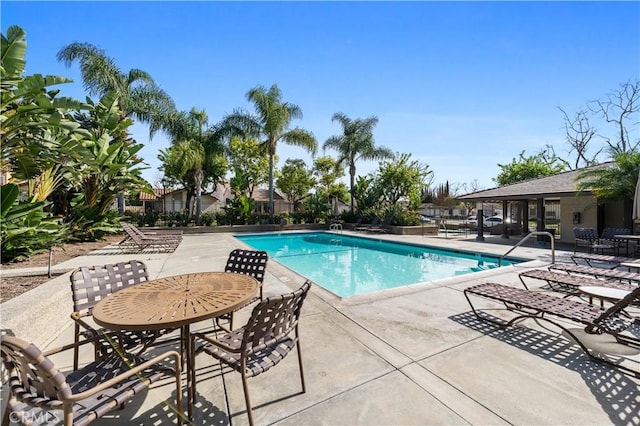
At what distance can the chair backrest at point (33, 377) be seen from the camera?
1556 millimetres

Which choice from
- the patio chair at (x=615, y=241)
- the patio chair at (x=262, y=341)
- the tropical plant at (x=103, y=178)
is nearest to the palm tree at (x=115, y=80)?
the tropical plant at (x=103, y=178)

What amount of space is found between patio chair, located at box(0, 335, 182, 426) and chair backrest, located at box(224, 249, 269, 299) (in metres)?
2.18

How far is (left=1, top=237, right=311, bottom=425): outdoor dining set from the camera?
5.55 ft

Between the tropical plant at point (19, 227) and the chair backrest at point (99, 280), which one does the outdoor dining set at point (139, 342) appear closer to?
the chair backrest at point (99, 280)

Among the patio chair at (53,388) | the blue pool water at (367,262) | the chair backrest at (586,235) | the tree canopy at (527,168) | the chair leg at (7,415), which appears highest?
the tree canopy at (527,168)

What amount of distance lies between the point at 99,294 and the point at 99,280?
6.5 inches

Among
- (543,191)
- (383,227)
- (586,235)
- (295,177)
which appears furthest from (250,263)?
(295,177)

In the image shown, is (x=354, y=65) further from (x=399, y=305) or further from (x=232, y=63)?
(x=399, y=305)

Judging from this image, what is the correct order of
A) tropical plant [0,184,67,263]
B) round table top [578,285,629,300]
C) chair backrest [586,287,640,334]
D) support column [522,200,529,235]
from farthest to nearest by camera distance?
support column [522,200,529,235], tropical plant [0,184,67,263], round table top [578,285,629,300], chair backrest [586,287,640,334]

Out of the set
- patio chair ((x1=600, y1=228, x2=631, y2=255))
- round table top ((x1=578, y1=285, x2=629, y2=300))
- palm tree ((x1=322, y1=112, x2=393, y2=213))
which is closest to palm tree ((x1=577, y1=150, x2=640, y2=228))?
patio chair ((x1=600, y1=228, x2=631, y2=255))

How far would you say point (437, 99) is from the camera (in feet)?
49.0

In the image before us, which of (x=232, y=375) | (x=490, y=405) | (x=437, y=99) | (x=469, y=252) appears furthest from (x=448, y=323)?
(x=437, y=99)

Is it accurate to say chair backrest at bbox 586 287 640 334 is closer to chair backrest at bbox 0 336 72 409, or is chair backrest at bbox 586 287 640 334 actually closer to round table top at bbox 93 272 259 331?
round table top at bbox 93 272 259 331

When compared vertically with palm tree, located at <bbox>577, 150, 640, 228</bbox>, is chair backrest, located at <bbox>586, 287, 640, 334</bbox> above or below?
below
